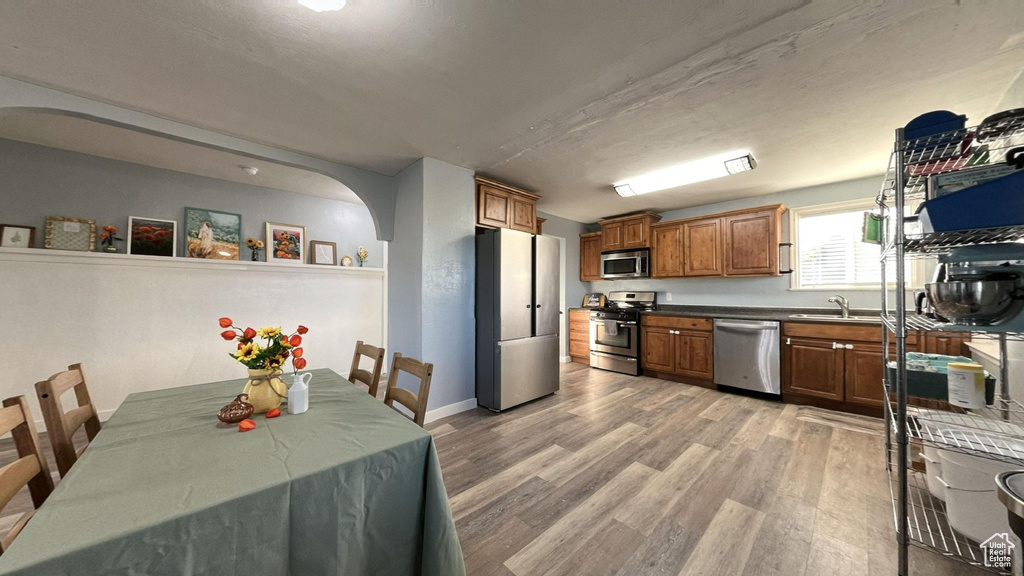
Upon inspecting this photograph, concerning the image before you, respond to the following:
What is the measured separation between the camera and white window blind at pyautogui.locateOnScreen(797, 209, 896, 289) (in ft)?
11.7

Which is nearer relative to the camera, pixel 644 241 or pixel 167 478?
pixel 167 478

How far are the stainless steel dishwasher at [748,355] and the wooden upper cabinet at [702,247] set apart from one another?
32.0 inches

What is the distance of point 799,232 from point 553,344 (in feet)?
10.9

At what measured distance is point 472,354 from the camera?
3475 mm

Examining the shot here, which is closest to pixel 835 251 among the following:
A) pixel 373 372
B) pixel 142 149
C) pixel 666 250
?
pixel 666 250

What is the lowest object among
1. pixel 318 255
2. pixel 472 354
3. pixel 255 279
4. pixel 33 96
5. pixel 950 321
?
pixel 472 354

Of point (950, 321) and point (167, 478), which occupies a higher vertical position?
point (950, 321)

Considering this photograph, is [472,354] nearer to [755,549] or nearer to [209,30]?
[755,549]

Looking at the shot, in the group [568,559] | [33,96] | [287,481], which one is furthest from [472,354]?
[33,96]

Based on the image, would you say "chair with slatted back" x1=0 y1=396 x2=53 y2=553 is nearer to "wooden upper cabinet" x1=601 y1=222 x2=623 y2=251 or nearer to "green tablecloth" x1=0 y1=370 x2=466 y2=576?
"green tablecloth" x1=0 y1=370 x2=466 y2=576

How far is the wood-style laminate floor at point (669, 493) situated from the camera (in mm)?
1486

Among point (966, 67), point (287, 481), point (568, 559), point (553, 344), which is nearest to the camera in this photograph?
point (287, 481)

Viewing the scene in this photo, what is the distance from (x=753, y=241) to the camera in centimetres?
398

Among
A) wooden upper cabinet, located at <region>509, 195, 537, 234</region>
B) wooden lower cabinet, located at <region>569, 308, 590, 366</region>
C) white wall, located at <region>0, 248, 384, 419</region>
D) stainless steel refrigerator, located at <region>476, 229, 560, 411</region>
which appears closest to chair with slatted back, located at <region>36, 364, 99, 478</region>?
stainless steel refrigerator, located at <region>476, 229, 560, 411</region>
